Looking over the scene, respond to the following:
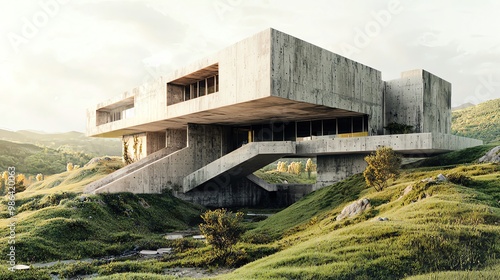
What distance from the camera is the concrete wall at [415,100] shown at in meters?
36.1

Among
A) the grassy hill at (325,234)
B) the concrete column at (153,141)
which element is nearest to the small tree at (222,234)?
the grassy hill at (325,234)

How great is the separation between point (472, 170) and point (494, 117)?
3032 inches

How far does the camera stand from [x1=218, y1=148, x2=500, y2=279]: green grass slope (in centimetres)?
1112

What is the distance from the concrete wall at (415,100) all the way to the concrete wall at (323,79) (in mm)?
Answer: 1658

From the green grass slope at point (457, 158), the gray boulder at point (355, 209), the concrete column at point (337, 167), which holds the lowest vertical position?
the gray boulder at point (355, 209)

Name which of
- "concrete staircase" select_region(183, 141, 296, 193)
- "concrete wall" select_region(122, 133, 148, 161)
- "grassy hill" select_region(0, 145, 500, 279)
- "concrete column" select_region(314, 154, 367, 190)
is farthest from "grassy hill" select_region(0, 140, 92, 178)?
"concrete column" select_region(314, 154, 367, 190)

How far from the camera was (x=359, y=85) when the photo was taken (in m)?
33.3

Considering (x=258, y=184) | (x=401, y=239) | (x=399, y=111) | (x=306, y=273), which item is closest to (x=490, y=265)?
(x=401, y=239)

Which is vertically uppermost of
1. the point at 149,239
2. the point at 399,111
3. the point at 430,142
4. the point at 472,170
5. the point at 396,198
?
the point at 399,111

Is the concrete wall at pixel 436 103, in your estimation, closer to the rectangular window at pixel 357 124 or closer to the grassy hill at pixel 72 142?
the rectangular window at pixel 357 124

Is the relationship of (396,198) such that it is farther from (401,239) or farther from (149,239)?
(149,239)

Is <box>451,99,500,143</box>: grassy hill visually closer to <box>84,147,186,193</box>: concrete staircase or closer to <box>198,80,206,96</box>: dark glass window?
<box>198,80,206,96</box>: dark glass window

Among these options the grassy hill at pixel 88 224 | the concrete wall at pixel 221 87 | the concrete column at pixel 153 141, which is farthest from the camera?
the concrete column at pixel 153 141

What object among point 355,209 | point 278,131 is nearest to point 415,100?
point 278,131
